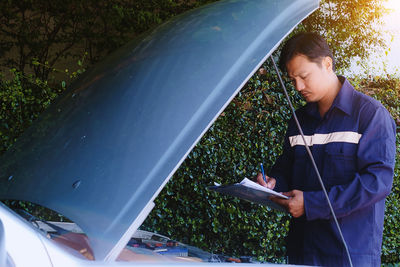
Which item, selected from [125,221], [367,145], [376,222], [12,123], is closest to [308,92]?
[367,145]

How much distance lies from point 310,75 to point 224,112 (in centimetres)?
256

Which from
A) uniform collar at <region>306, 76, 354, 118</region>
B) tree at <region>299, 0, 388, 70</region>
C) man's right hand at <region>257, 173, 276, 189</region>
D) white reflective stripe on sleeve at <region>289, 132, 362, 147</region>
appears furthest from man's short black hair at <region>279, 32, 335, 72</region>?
tree at <region>299, 0, 388, 70</region>

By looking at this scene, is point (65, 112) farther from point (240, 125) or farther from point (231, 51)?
point (240, 125)

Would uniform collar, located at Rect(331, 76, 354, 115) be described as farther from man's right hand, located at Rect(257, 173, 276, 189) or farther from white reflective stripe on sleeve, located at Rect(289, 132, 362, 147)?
man's right hand, located at Rect(257, 173, 276, 189)

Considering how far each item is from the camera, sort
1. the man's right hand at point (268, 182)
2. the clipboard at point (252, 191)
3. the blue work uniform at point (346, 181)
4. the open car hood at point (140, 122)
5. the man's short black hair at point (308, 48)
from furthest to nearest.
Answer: the man's right hand at point (268, 182) < the man's short black hair at point (308, 48) < the blue work uniform at point (346, 181) < the clipboard at point (252, 191) < the open car hood at point (140, 122)

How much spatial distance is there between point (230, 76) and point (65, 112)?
2.49 feet

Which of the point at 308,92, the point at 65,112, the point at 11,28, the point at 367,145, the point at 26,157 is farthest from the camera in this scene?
the point at 11,28

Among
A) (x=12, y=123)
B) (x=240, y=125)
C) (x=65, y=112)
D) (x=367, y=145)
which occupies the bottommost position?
(x=12, y=123)

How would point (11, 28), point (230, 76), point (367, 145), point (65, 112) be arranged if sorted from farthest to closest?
point (11, 28) < point (367, 145) < point (65, 112) < point (230, 76)

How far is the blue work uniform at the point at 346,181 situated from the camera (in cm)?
194

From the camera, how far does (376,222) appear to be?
2016 millimetres

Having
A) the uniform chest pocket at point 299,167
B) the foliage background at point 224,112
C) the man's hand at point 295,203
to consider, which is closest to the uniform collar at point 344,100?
the uniform chest pocket at point 299,167

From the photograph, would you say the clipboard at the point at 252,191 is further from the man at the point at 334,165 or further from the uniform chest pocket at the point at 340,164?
the uniform chest pocket at the point at 340,164

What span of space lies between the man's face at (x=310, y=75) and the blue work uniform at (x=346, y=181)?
98 mm
